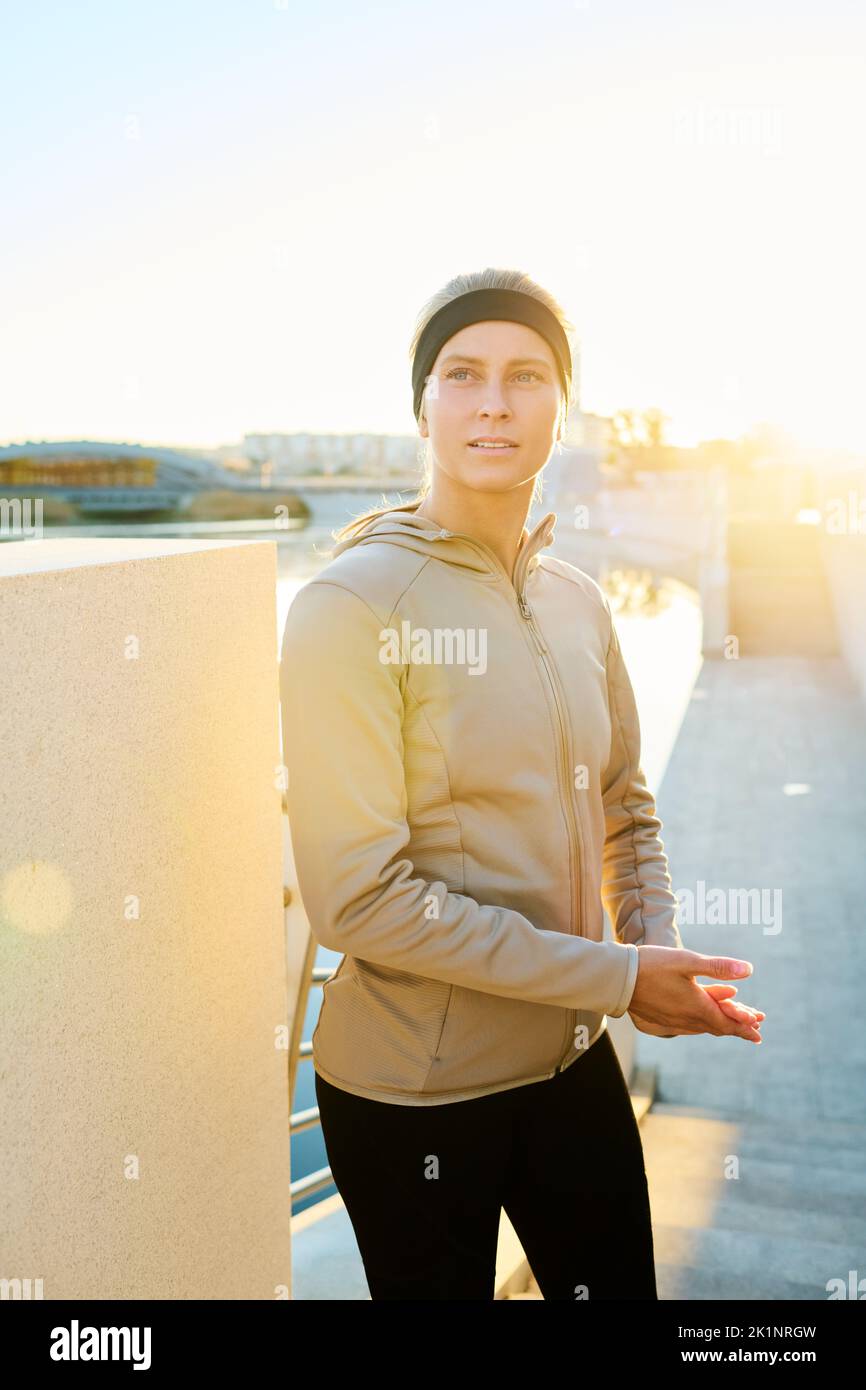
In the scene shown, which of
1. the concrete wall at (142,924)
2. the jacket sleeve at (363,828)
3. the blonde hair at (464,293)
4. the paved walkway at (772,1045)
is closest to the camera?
the concrete wall at (142,924)

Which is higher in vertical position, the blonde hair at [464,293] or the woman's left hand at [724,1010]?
the blonde hair at [464,293]

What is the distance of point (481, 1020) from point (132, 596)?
65 cm

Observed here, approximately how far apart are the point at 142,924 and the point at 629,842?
0.80 meters

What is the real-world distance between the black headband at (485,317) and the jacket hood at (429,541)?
0.22 meters

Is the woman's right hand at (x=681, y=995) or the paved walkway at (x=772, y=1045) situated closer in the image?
the woman's right hand at (x=681, y=995)

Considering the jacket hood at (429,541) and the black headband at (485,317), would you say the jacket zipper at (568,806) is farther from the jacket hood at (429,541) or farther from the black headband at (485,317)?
the black headband at (485,317)

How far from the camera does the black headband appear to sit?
150 centimetres

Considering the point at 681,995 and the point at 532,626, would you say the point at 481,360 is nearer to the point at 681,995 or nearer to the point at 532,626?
the point at 532,626

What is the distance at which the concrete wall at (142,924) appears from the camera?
1142 millimetres

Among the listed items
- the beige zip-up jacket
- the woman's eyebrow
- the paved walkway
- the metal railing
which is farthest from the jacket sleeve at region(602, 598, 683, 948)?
the paved walkway

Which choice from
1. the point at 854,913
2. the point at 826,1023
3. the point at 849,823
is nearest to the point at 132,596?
the point at 826,1023

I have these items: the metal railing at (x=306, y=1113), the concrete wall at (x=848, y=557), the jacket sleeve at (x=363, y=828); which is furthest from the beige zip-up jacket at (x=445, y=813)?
the concrete wall at (x=848, y=557)

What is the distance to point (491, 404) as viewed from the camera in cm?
Answer: 147

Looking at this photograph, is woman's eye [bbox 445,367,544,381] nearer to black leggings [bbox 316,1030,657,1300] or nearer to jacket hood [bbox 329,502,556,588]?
jacket hood [bbox 329,502,556,588]
